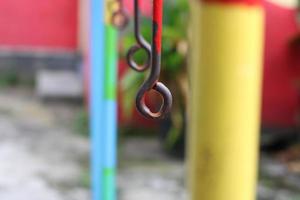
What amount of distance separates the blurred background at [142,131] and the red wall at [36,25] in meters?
0.68

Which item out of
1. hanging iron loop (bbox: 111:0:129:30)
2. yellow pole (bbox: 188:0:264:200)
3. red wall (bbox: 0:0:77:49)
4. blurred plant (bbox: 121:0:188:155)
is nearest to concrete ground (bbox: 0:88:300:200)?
blurred plant (bbox: 121:0:188:155)

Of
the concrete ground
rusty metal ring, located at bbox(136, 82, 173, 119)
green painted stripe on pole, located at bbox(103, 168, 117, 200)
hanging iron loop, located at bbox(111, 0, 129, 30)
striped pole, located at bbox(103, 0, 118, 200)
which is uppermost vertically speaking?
hanging iron loop, located at bbox(111, 0, 129, 30)

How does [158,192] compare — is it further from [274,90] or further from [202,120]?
[202,120]

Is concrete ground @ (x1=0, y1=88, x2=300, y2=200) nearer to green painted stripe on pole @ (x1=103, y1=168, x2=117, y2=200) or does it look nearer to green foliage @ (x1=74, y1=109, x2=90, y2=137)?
green foliage @ (x1=74, y1=109, x2=90, y2=137)

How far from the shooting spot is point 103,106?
2.87m

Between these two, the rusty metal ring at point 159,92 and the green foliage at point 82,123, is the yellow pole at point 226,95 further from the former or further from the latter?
the green foliage at point 82,123

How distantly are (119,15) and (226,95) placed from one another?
36.6 inches

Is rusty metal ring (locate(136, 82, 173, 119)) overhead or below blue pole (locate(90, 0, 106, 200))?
overhead

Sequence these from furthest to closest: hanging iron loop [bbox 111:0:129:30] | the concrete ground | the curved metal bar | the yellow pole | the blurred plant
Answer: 1. the blurred plant
2. the concrete ground
3. hanging iron loop [bbox 111:0:129:30]
4. the yellow pole
5. the curved metal bar

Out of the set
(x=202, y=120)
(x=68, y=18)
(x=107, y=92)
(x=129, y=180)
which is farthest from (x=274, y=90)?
(x=202, y=120)

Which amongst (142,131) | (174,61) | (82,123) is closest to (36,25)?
(82,123)

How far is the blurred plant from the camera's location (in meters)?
4.53

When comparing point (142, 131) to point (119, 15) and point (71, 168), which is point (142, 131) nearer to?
point (71, 168)

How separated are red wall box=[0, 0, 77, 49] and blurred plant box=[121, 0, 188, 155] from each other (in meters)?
2.74
